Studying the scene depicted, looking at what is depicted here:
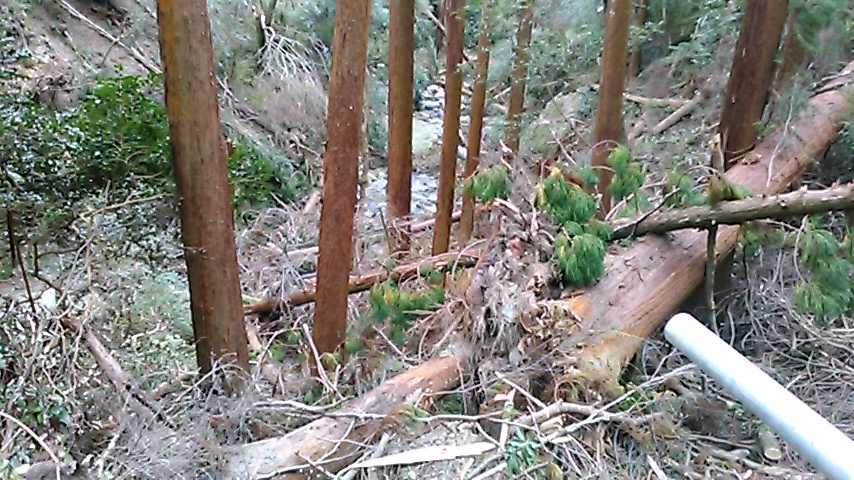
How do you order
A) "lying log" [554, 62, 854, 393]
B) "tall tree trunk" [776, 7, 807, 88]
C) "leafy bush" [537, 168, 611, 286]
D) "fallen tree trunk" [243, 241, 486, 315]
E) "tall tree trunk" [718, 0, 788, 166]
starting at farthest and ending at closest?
"tall tree trunk" [776, 7, 807, 88] → "fallen tree trunk" [243, 241, 486, 315] → "tall tree trunk" [718, 0, 788, 166] → "leafy bush" [537, 168, 611, 286] → "lying log" [554, 62, 854, 393]

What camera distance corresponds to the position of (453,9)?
6.76m

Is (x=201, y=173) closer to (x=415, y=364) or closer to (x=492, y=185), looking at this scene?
(x=415, y=364)

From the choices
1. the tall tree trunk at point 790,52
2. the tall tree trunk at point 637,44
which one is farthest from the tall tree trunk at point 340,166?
the tall tree trunk at point 637,44

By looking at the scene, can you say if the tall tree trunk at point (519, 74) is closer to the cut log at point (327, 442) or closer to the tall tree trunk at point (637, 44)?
the tall tree trunk at point (637, 44)

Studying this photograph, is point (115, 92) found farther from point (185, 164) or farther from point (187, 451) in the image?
point (187, 451)

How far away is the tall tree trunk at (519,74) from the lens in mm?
6887

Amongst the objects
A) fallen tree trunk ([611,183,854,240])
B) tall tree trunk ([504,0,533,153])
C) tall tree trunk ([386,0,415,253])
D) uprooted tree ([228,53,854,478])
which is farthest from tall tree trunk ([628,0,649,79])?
fallen tree trunk ([611,183,854,240])

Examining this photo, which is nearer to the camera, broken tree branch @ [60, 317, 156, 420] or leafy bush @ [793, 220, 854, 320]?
broken tree branch @ [60, 317, 156, 420]

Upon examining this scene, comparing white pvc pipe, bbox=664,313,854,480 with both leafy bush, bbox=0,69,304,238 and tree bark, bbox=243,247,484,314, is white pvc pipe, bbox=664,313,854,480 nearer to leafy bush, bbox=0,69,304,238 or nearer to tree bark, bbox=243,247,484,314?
leafy bush, bbox=0,69,304,238

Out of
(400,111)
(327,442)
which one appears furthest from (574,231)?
(400,111)

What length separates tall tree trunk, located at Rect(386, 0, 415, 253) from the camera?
6781 mm


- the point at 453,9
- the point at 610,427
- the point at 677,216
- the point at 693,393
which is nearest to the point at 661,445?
the point at 610,427

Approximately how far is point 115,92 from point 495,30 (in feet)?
14.2

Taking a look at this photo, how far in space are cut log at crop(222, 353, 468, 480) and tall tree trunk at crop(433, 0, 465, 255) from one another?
3732 millimetres
